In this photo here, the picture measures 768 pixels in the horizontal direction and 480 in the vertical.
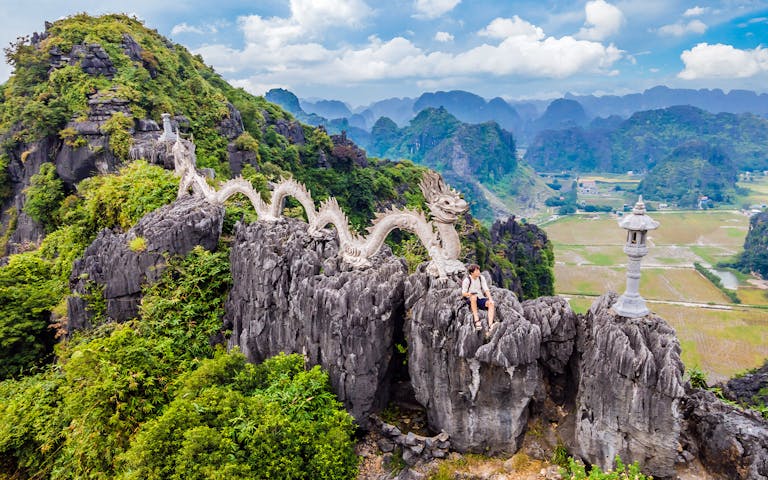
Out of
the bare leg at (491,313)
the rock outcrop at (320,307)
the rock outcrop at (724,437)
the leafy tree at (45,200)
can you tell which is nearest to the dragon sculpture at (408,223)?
the rock outcrop at (320,307)

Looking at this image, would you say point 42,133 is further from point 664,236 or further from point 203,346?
point 664,236

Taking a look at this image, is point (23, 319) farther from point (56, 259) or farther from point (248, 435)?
point (248, 435)

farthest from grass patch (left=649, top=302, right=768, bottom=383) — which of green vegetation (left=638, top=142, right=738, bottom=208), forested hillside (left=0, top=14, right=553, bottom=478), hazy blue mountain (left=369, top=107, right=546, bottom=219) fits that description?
green vegetation (left=638, top=142, right=738, bottom=208)

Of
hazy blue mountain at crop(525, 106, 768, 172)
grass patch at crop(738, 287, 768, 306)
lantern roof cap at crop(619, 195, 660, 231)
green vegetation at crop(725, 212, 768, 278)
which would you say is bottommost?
grass patch at crop(738, 287, 768, 306)

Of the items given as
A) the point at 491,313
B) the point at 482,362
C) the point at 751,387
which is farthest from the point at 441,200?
the point at 751,387

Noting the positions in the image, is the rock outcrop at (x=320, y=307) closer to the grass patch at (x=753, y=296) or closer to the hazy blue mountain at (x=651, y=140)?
the grass patch at (x=753, y=296)

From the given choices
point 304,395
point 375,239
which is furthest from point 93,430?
point 375,239

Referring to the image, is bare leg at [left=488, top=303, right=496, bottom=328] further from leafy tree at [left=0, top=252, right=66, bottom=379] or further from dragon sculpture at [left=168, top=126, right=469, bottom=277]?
leafy tree at [left=0, top=252, right=66, bottom=379]
